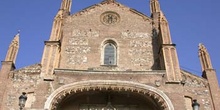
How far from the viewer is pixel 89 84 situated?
65.0ft

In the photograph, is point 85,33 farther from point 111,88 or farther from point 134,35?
point 111,88

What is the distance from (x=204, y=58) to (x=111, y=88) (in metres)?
8.66

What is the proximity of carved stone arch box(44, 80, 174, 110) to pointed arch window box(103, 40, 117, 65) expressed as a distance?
5064 mm

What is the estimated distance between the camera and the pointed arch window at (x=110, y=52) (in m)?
24.9

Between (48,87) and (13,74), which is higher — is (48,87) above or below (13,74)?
below


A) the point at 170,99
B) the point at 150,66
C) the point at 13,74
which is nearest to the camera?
the point at 170,99

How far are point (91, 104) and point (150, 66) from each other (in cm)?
606

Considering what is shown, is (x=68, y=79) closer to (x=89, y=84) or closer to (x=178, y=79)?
(x=89, y=84)

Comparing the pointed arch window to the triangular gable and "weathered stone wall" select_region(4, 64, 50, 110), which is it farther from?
"weathered stone wall" select_region(4, 64, 50, 110)

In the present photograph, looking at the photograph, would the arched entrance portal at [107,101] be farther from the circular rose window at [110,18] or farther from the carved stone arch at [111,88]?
the circular rose window at [110,18]

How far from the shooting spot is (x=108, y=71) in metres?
20.4

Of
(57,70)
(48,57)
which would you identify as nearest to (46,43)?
(48,57)

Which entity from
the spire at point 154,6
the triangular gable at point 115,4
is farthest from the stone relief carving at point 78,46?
the spire at point 154,6

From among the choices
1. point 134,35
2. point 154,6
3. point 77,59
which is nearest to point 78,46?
point 77,59
